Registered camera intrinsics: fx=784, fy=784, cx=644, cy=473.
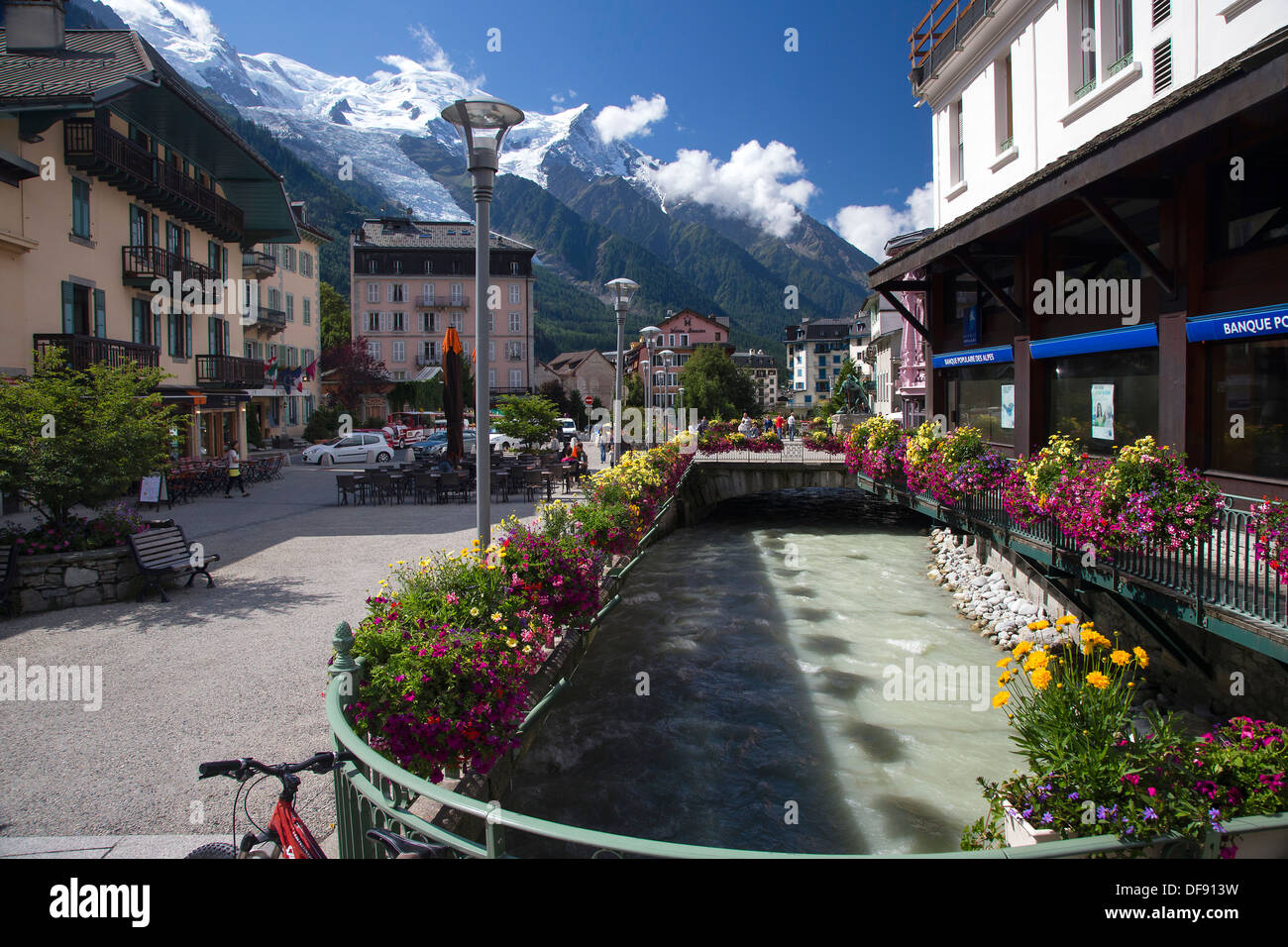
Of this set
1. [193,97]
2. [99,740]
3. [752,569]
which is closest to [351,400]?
[193,97]

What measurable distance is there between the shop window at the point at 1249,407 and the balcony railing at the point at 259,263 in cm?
4171

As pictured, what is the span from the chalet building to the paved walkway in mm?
11102

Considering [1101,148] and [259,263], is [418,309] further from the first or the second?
[1101,148]

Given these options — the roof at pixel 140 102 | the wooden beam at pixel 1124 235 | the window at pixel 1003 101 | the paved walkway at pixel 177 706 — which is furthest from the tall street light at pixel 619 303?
the roof at pixel 140 102

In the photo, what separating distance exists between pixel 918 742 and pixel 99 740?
8.16m

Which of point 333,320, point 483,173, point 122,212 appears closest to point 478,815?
point 483,173

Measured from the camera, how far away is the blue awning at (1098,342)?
12.2 metres

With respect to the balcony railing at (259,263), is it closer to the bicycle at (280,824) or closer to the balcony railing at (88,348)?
the balcony railing at (88,348)

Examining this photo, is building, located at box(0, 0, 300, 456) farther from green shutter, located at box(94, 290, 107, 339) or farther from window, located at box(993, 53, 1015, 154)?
window, located at box(993, 53, 1015, 154)

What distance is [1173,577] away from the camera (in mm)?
7965

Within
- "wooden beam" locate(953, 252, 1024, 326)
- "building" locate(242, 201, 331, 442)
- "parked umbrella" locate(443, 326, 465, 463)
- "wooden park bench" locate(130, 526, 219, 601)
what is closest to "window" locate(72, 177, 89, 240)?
"parked umbrella" locate(443, 326, 465, 463)

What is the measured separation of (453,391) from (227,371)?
14.9 meters
